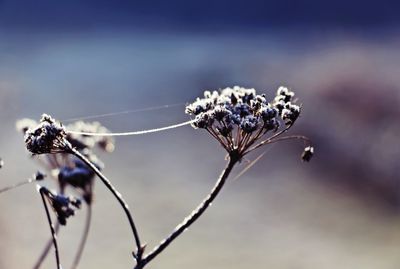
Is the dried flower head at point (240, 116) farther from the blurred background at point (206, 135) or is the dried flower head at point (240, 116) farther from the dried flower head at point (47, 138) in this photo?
the blurred background at point (206, 135)

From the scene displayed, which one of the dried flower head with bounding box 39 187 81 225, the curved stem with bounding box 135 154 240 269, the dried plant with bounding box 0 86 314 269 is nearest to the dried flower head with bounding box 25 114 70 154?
the dried plant with bounding box 0 86 314 269

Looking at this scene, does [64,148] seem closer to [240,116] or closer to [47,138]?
[47,138]

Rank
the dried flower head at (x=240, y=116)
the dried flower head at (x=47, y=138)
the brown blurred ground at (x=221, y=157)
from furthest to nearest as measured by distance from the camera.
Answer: the brown blurred ground at (x=221, y=157)
the dried flower head at (x=240, y=116)
the dried flower head at (x=47, y=138)

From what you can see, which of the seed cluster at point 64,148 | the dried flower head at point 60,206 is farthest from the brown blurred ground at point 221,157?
the dried flower head at point 60,206

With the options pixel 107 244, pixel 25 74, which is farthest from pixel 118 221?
pixel 25 74

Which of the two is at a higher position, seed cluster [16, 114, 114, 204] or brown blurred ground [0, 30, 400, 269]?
brown blurred ground [0, 30, 400, 269]

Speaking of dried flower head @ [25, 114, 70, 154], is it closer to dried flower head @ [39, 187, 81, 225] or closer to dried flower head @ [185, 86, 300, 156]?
dried flower head @ [39, 187, 81, 225]
